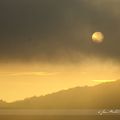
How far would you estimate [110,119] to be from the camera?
187 metres

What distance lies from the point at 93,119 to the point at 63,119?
11.7 metres

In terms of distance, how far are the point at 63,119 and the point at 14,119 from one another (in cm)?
1804

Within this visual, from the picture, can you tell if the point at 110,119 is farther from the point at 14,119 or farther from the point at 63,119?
the point at 14,119

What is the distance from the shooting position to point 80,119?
196 metres

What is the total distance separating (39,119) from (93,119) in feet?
59.9

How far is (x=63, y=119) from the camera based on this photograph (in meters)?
198

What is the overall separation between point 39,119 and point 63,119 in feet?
30.0

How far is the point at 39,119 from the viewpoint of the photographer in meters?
193

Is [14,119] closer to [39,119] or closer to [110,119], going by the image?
[39,119]

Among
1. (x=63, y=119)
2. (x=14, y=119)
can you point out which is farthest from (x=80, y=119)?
(x=14, y=119)

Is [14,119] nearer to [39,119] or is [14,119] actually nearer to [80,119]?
[39,119]

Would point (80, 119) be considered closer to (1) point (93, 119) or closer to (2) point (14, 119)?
(1) point (93, 119)

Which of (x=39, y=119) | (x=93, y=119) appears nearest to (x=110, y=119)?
(x=93, y=119)

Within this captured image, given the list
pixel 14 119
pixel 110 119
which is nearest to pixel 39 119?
pixel 14 119
